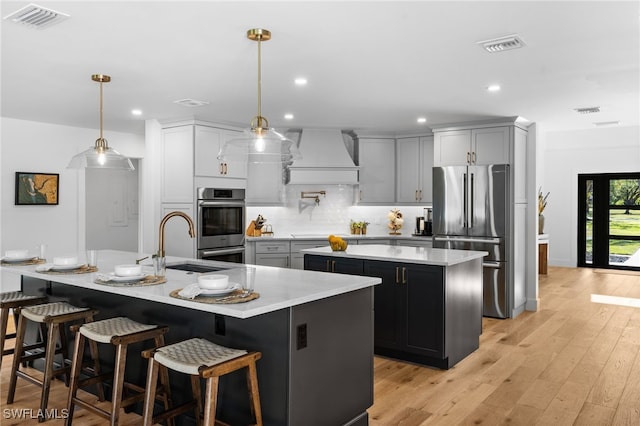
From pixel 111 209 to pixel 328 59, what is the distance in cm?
535

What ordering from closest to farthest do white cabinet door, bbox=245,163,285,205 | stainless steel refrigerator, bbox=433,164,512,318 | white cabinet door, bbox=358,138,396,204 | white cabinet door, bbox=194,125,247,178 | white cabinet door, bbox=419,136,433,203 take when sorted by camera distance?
stainless steel refrigerator, bbox=433,164,512,318, white cabinet door, bbox=194,125,247,178, white cabinet door, bbox=245,163,285,205, white cabinet door, bbox=419,136,433,203, white cabinet door, bbox=358,138,396,204

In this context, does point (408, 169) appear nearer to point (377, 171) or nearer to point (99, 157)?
point (377, 171)

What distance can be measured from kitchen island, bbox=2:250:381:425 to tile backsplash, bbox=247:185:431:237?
409cm

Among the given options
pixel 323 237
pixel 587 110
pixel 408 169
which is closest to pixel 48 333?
pixel 323 237

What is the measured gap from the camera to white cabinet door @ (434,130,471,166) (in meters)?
6.32

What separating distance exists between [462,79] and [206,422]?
3397mm

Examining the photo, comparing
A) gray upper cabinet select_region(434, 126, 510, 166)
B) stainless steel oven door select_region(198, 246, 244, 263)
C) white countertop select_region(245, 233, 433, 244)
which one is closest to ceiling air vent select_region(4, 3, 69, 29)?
stainless steel oven door select_region(198, 246, 244, 263)

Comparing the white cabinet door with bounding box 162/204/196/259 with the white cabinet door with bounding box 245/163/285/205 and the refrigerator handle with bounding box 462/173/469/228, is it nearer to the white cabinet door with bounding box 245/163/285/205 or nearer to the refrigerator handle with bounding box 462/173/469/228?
the white cabinet door with bounding box 245/163/285/205

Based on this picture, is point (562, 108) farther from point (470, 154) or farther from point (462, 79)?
point (462, 79)

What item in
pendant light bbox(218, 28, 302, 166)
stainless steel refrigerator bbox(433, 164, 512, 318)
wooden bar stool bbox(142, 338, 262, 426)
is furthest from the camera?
stainless steel refrigerator bbox(433, 164, 512, 318)

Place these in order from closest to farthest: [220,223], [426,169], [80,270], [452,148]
A: [80,270] < [220,223] < [452,148] < [426,169]

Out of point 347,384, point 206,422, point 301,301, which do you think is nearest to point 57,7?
point 301,301

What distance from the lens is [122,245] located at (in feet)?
26.1

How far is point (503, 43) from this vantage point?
130 inches
